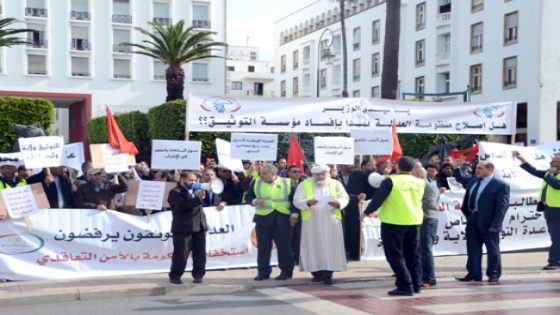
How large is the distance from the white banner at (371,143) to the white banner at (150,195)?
3.90 m

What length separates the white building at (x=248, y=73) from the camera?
9931 centimetres

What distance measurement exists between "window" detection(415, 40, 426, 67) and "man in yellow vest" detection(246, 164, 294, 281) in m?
45.0

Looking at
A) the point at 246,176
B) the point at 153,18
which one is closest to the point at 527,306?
the point at 246,176

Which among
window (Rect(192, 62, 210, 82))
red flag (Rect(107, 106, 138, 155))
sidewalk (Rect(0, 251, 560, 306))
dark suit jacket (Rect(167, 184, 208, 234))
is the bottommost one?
sidewalk (Rect(0, 251, 560, 306))

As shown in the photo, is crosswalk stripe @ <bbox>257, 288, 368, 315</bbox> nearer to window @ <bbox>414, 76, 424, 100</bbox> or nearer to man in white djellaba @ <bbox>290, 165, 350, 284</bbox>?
man in white djellaba @ <bbox>290, 165, 350, 284</bbox>

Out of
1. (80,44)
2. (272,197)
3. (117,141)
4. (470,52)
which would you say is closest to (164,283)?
(272,197)

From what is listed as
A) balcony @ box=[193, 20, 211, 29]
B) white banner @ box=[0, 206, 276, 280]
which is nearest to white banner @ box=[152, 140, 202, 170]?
white banner @ box=[0, 206, 276, 280]

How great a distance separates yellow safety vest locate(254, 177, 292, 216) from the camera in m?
10.3

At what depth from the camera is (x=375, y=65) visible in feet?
200

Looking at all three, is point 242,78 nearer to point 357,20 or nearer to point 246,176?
point 357,20

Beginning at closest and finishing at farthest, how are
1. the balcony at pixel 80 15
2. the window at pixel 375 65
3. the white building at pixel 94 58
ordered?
the white building at pixel 94 58, the balcony at pixel 80 15, the window at pixel 375 65

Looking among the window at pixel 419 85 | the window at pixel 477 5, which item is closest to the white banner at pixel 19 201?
the window at pixel 477 5

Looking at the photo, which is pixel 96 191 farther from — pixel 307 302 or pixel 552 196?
pixel 552 196

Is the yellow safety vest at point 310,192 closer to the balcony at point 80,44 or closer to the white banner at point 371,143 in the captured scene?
the white banner at point 371,143
